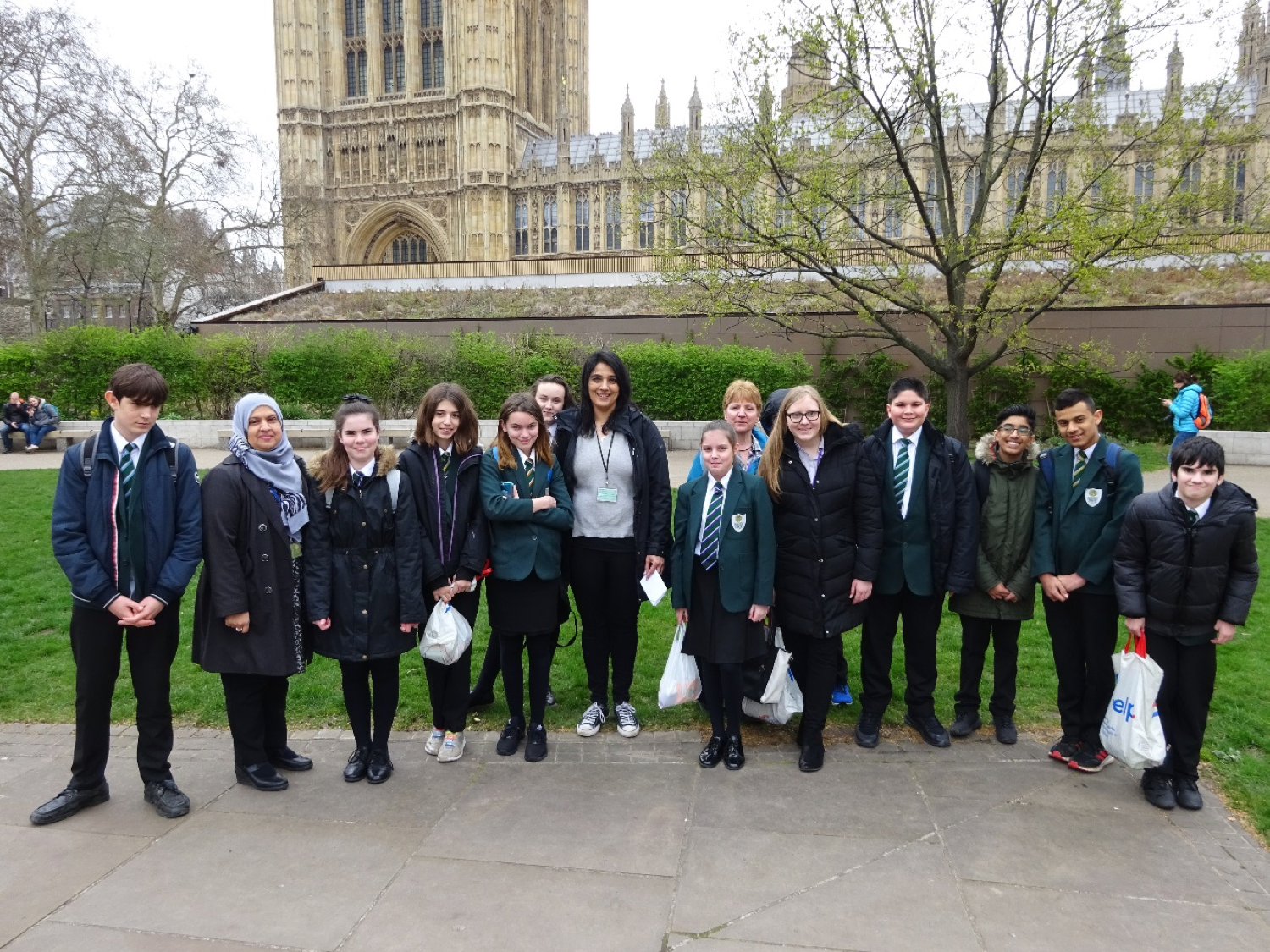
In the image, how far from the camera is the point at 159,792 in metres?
3.65

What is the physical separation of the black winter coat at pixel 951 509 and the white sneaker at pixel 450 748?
2.60m

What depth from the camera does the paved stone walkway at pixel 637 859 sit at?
276 centimetres

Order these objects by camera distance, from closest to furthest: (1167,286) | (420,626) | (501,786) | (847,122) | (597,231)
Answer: (501,786), (420,626), (847,122), (1167,286), (597,231)

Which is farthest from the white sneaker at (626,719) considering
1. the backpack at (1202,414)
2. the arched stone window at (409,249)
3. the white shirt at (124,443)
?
the arched stone window at (409,249)

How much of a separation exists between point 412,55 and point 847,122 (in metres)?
43.2

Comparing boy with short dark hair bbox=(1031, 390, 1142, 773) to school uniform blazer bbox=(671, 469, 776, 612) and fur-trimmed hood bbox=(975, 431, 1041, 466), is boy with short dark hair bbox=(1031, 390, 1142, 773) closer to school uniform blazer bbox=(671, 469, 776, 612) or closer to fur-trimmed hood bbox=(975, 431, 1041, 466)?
fur-trimmed hood bbox=(975, 431, 1041, 466)

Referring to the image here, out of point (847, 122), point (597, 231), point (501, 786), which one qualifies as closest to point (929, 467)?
point (501, 786)

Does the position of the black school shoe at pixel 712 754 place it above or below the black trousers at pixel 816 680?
below

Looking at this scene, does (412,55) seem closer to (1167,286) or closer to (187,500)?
(1167,286)

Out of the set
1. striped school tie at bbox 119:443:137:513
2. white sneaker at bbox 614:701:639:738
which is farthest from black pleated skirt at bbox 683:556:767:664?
striped school tie at bbox 119:443:137:513

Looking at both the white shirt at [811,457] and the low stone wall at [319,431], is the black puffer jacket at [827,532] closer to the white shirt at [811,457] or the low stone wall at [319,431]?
the white shirt at [811,457]

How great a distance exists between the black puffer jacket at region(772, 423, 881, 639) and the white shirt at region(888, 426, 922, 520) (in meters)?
0.21

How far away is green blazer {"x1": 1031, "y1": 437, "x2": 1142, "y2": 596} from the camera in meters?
3.89

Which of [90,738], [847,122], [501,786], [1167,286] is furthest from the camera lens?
[1167,286]
